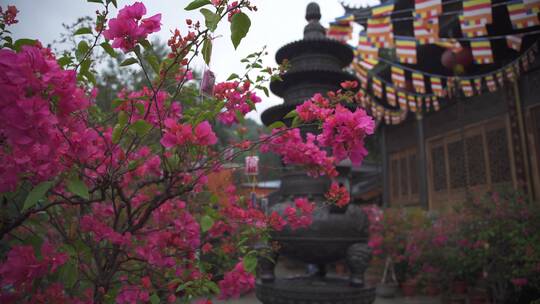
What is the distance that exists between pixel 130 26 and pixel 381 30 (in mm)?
6410

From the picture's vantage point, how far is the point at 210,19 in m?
1.25

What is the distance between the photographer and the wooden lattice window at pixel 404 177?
9977mm

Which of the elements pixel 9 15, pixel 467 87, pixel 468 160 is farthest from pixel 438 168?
pixel 9 15

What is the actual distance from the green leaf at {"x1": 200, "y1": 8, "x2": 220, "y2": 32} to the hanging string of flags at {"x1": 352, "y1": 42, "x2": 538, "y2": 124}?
5507 millimetres

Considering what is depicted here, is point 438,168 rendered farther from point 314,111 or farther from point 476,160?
point 314,111

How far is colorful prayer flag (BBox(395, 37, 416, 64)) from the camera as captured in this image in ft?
23.0

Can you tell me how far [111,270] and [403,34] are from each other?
25.7 ft

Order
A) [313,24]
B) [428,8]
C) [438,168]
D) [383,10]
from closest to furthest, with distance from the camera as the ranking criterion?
[313,24], [428,8], [383,10], [438,168]

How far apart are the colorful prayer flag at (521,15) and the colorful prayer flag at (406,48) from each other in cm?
169

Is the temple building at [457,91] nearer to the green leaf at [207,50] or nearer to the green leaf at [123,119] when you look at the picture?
the green leaf at [207,50]

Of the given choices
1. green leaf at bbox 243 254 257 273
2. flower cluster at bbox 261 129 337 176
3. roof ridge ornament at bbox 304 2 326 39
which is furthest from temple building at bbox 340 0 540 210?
green leaf at bbox 243 254 257 273

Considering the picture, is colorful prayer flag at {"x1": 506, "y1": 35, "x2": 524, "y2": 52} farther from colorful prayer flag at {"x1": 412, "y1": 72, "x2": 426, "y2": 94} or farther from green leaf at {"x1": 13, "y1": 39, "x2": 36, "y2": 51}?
green leaf at {"x1": 13, "y1": 39, "x2": 36, "y2": 51}

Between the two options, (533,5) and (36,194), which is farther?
(533,5)

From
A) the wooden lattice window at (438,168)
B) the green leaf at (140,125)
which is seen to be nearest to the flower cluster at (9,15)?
the green leaf at (140,125)
